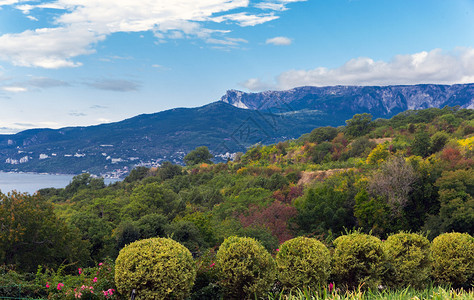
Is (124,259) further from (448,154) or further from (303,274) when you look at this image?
(448,154)

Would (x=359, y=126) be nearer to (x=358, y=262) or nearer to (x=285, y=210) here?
(x=285, y=210)

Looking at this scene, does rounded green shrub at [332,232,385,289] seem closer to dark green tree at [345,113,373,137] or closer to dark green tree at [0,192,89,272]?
dark green tree at [0,192,89,272]

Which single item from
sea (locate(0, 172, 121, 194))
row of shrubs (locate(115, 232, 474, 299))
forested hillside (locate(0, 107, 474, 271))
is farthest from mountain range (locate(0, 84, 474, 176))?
row of shrubs (locate(115, 232, 474, 299))

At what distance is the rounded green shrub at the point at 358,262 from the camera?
6.93m

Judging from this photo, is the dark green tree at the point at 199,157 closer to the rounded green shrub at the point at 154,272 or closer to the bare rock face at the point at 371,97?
the rounded green shrub at the point at 154,272

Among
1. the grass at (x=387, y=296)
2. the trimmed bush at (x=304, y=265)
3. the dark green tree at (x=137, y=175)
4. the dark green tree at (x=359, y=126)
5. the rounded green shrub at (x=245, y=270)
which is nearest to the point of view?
the grass at (x=387, y=296)

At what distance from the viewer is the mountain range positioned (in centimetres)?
10608

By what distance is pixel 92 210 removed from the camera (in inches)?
1134

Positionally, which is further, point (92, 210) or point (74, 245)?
point (92, 210)

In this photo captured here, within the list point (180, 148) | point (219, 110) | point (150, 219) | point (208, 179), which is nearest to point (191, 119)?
point (219, 110)

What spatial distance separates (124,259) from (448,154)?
28.2 m

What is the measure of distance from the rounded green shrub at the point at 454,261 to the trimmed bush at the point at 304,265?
3150 millimetres

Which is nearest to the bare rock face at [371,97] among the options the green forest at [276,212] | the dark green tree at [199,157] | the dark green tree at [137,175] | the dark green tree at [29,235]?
the dark green tree at [199,157]

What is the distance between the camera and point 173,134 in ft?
422
